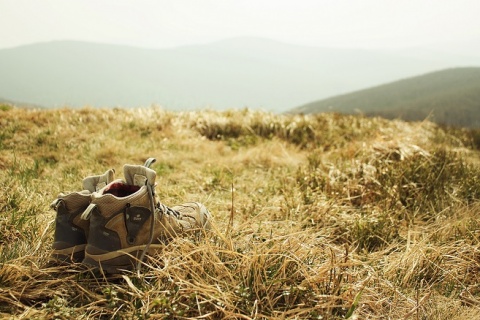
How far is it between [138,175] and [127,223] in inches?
11.8

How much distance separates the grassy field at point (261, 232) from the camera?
1771mm

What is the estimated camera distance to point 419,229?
312 centimetres

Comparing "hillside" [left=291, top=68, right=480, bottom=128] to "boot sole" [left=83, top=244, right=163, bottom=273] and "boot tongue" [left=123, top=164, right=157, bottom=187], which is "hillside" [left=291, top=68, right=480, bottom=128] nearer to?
"boot tongue" [left=123, top=164, right=157, bottom=187]

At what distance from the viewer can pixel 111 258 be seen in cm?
196

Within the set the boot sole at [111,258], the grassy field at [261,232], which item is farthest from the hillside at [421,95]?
the boot sole at [111,258]

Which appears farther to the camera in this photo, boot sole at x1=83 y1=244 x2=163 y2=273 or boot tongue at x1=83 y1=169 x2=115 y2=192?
boot tongue at x1=83 y1=169 x2=115 y2=192

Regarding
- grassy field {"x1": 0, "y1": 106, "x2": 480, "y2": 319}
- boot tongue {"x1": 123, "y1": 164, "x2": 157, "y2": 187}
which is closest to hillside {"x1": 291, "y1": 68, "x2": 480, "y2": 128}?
grassy field {"x1": 0, "y1": 106, "x2": 480, "y2": 319}

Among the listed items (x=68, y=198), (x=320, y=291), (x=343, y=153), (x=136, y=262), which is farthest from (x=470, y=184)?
(x=68, y=198)

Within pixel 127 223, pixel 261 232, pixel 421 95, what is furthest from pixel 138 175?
pixel 421 95

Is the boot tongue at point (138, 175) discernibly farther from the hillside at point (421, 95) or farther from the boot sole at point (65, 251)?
the hillside at point (421, 95)

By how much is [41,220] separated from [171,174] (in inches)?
82.2

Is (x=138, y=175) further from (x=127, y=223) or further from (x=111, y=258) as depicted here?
(x=111, y=258)

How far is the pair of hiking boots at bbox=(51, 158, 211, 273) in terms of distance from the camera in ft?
6.34

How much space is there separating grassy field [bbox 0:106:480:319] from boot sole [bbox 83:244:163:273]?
6 cm
